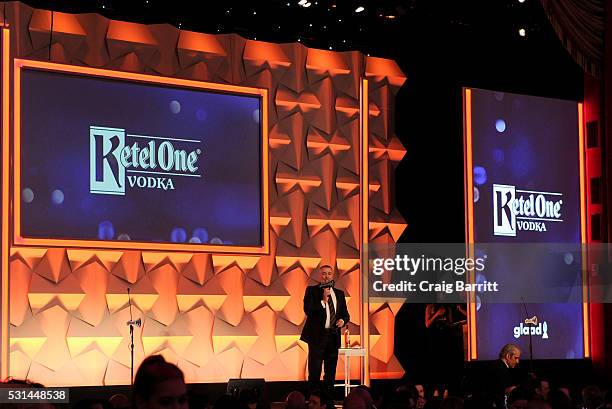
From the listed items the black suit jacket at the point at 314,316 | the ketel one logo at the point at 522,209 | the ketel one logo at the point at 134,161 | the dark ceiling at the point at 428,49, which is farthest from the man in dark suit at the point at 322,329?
the ketel one logo at the point at 522,209

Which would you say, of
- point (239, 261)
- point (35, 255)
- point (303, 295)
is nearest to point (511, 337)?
point (303, 295)

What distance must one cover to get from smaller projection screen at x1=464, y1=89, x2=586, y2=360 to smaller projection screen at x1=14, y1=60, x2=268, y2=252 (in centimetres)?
296

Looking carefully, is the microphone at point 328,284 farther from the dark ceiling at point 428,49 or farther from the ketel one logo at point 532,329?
the ketel one logo at point 532,329

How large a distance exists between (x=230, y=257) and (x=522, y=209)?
4042 mm

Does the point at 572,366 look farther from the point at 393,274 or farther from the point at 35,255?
the point at 35,255

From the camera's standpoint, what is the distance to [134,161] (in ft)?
34.1

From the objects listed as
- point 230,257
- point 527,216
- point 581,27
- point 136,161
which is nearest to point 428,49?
point 581,27

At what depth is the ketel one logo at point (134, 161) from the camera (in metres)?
10.2

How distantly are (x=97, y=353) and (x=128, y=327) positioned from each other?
0.40 metres

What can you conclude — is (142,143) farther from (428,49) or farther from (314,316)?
(428,49)

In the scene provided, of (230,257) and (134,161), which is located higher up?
(134,161)

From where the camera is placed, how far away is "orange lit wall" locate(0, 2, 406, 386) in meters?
9.95

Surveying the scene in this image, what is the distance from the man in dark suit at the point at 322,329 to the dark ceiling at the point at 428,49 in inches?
78.1

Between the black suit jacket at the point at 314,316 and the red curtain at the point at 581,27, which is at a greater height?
the red curtain at the point at 581,27
